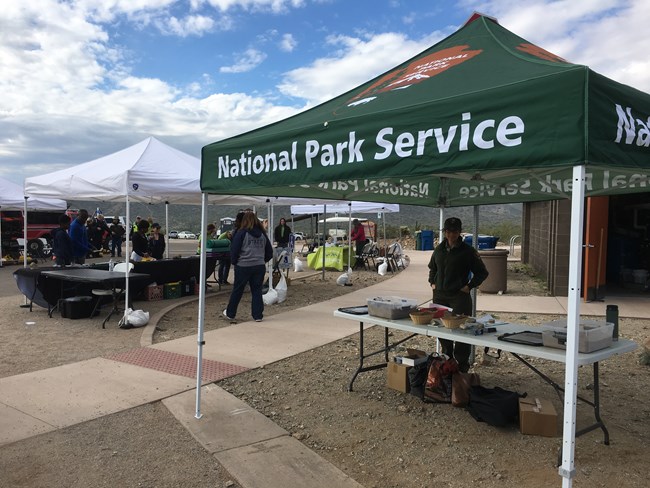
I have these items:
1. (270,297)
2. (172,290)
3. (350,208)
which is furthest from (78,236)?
(350,208)

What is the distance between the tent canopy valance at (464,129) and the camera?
246cm

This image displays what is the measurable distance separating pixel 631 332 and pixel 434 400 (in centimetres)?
468

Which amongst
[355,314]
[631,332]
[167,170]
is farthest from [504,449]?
[167,170]

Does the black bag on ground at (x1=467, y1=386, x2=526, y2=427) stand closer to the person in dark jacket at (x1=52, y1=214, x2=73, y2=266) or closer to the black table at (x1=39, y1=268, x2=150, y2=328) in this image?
the black table at (x1=39, y1=268, x2=150, y2=328)

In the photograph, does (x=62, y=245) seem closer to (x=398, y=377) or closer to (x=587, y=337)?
(x=398, y=377)

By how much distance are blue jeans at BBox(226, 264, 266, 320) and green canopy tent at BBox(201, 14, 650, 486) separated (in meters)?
3.71

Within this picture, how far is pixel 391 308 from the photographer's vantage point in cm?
448

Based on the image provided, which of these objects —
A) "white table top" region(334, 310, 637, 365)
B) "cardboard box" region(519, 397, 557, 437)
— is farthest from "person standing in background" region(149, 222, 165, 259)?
"cardboard box" region(519, 397, 557, 437)

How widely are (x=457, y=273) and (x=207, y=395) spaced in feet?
8.86

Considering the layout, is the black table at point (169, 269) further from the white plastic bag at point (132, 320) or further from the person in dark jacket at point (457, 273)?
the person in dark jacket at point (457, 273)

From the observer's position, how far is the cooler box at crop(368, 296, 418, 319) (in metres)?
4.47

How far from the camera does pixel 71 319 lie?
→ 27.5 feet

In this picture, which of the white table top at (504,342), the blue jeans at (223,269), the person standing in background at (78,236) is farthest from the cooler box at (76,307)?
the white table top at (504,342)

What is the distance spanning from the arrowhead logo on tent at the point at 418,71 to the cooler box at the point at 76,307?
655cm
